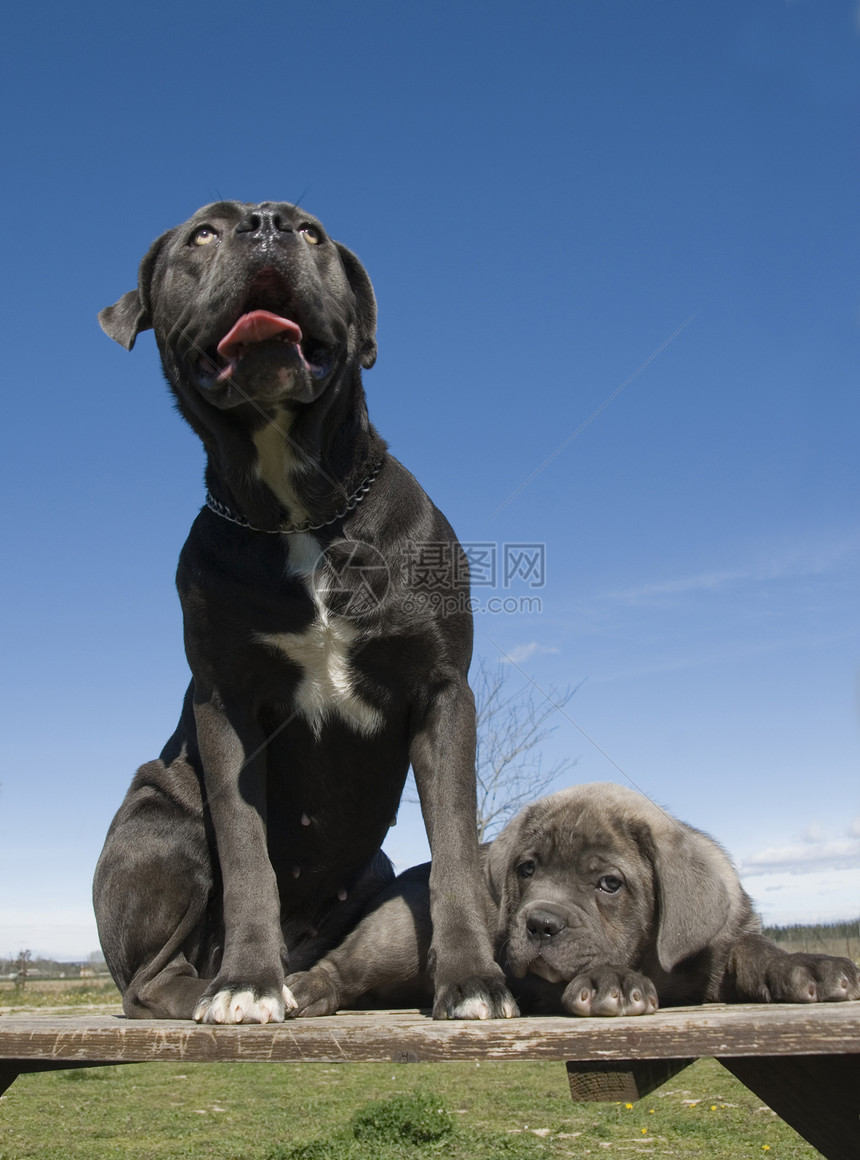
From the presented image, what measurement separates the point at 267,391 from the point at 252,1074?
30.7 ft

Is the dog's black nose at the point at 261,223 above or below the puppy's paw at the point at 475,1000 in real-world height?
above

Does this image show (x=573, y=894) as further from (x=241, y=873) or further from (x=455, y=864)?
(x=241, y=873)

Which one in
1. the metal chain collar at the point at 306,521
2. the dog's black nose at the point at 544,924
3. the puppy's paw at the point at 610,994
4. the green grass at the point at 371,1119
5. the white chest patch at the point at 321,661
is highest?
the metal chain collar at the point at 306,521

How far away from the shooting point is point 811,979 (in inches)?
107

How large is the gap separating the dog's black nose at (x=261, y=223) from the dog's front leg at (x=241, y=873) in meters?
1.52

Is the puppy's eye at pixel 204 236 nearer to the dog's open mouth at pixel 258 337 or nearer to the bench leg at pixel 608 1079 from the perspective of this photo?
the dog's open mouth at pixel 258 337

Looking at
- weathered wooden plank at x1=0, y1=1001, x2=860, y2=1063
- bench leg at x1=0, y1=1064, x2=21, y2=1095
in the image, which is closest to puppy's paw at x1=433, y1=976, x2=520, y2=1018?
weathered wooden plank at x1=0, y1=1001, x2=860, y2=1063

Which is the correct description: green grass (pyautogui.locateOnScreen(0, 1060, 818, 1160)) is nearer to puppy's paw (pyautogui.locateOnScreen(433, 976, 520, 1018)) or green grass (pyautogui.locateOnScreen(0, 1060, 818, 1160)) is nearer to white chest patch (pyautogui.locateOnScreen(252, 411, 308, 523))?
puppy's paw (pyautogui.locateOnScreen(433, 976, 520, 1018))

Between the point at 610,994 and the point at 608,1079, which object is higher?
the point at 610,994

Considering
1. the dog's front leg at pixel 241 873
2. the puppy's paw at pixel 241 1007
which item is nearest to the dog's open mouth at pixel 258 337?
the dog's front leg at pixel 241 873

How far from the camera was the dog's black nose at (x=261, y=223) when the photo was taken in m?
3.25

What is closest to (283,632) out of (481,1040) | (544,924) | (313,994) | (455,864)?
(455,864)

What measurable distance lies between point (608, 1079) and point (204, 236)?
292 centimetres

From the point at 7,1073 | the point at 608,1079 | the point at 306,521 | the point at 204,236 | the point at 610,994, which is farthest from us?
the point at 204,236
